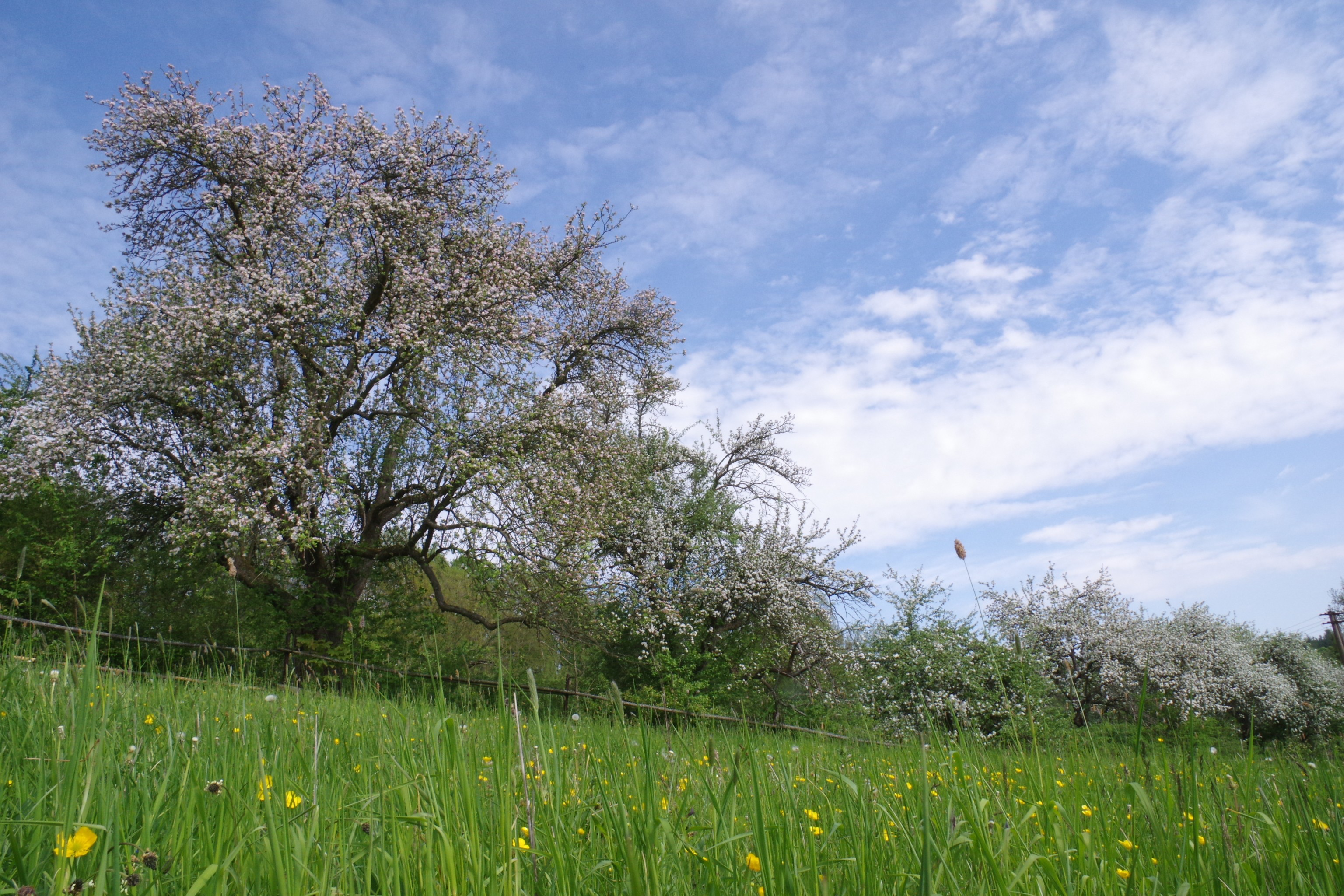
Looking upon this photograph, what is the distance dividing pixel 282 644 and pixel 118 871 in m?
16.5

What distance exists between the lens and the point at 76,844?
114 cm

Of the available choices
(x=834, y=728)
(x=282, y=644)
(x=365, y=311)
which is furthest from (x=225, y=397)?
(x=834, y=728)

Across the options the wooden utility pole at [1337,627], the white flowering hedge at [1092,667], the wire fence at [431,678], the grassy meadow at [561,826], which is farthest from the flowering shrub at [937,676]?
the wooden utility pole at [1337,627]

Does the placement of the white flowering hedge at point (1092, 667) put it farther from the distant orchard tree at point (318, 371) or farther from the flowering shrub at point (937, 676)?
the distant orchard tree at point (318, 371)

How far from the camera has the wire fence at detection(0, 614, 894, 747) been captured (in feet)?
11.7

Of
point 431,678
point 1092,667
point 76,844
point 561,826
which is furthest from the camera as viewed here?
point 1092,667

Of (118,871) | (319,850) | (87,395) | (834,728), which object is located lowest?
(834,728)

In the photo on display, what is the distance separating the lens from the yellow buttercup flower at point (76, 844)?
1115mm

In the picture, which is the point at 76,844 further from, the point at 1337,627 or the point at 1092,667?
the point at 1337,627

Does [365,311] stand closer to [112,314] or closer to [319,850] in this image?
[112,314]

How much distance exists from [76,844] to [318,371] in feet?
45.8

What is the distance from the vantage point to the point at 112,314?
538 inches

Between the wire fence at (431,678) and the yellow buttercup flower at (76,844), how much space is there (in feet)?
1.05

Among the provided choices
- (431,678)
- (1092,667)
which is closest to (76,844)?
(431,678)
